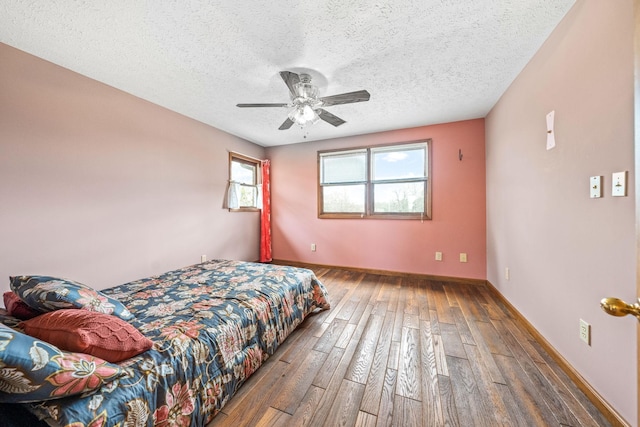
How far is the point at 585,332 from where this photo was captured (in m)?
1.37

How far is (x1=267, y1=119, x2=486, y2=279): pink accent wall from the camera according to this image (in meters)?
3.29

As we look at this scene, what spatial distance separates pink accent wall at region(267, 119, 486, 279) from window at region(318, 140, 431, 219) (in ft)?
0.39

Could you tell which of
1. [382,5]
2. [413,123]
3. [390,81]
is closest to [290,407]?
[382,5]

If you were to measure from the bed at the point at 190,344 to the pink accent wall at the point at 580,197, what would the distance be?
192 centimetres

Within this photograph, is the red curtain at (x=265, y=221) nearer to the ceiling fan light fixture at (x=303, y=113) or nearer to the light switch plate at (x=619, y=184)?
the ceiling fan light fixture at (x=303, y=113)

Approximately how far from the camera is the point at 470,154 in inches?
129

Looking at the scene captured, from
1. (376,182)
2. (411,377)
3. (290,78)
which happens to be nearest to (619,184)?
(411,377)

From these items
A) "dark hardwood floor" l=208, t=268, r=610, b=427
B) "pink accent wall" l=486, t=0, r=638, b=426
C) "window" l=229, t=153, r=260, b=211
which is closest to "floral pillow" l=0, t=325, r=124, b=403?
"dark hardwood floor" l=208, t=268, r=610, b=427

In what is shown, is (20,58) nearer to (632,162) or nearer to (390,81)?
(390,81)

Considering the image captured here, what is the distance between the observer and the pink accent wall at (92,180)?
6.03 feet

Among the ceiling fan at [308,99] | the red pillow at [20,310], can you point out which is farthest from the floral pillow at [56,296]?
the ceiling fan at [308,99]

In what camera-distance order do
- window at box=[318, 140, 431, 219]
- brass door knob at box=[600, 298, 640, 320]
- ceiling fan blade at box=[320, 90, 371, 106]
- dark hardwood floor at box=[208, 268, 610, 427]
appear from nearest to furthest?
1. brass door knob at box=[600, 298, 640, 320]
2. dark hardwood floor at box=[208, 268, 610, 427]
3. ceiling fan blade at box=[320, 90, 371, 106]
4. window at box=[318, 140, 431, 219]

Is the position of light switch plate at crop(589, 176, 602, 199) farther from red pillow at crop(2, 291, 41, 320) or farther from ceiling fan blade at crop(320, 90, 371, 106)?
red pillow at crop(2, 291, 41, 320)

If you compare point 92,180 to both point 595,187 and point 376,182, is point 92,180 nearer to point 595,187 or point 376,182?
point 376,182
